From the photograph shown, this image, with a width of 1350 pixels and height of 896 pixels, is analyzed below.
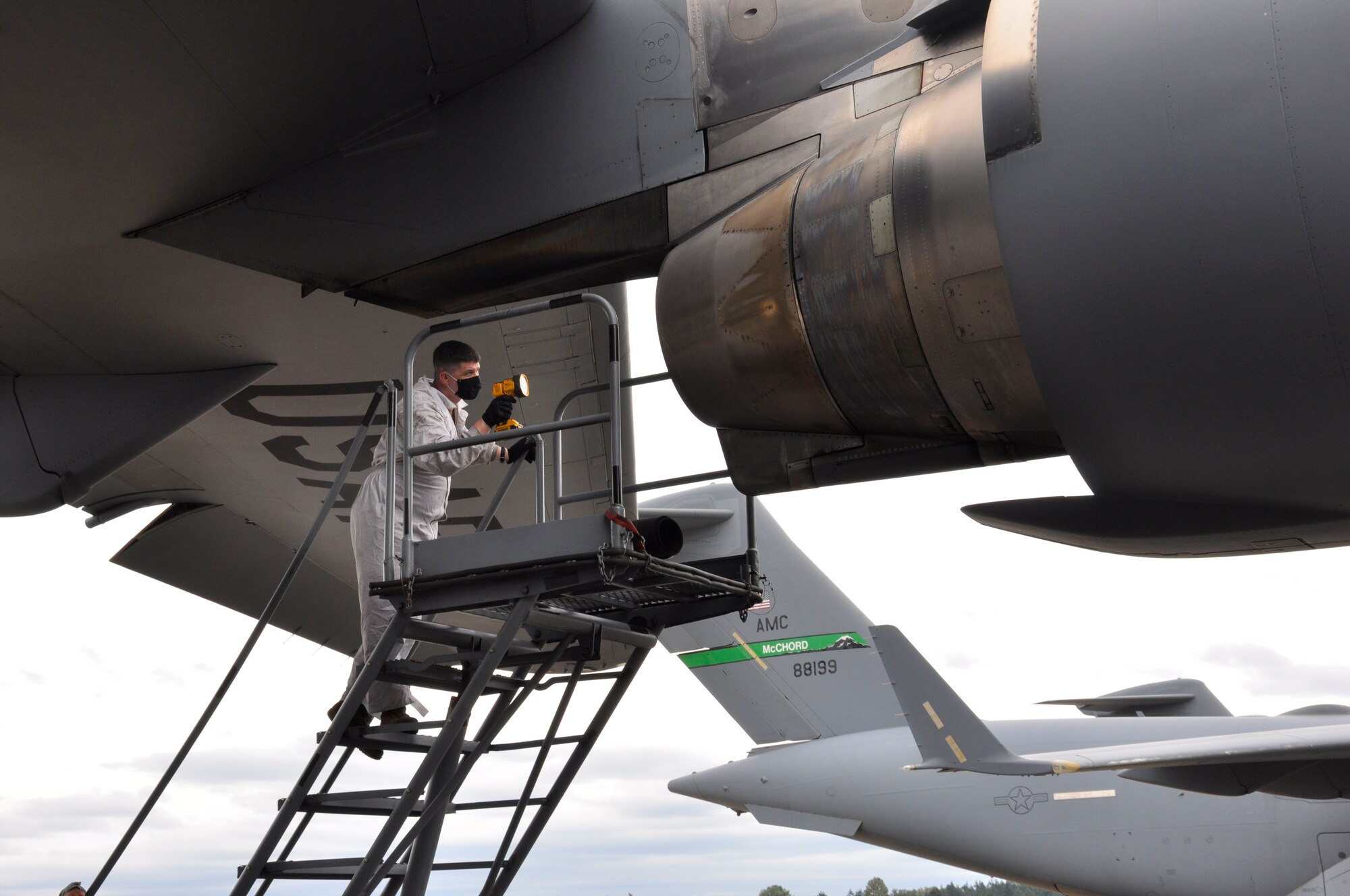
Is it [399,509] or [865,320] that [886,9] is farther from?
[399,509]

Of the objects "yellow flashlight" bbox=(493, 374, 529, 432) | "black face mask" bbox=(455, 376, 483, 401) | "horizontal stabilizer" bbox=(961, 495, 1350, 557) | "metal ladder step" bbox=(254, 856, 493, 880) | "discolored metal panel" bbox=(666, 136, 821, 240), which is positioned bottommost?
"metal ladder step" bbox=(254, 856, 493, 880)

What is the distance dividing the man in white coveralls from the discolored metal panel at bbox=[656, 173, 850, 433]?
83cm

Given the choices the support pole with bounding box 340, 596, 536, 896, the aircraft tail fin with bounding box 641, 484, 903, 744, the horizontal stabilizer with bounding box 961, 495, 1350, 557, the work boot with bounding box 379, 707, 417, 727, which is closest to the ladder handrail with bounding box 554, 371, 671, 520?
the support pole with bounding box 340, 596, 536, 896

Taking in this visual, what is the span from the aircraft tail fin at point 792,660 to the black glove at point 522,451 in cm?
1006

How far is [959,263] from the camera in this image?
8.88 feet

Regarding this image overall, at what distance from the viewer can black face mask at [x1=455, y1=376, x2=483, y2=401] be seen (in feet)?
14.4

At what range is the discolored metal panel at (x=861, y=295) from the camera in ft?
9.47

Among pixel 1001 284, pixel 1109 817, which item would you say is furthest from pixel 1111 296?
pixel 1109 817

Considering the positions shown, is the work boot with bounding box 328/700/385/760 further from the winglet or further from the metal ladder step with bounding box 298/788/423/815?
the winglet

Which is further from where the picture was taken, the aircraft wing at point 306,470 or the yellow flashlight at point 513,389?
the aircraft wing at point 306,470

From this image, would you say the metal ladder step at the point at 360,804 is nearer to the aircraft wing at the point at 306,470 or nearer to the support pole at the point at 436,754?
the support pole at the point at 436,754

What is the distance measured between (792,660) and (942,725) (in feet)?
14.7

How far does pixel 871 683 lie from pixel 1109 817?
360 cm

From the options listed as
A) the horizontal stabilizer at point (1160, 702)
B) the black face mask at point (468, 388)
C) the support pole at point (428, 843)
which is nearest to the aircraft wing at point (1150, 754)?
the horizontal stabilizer at point (1160, 702)
